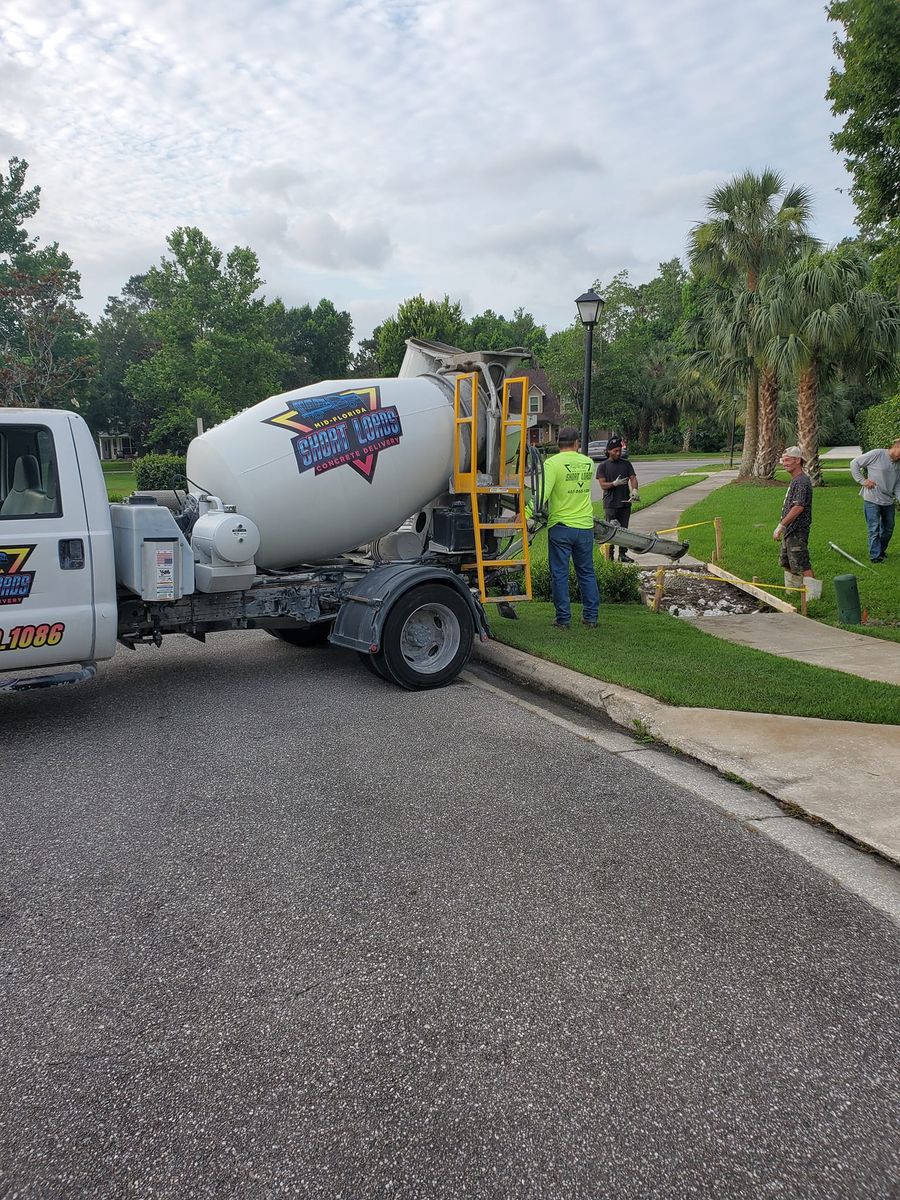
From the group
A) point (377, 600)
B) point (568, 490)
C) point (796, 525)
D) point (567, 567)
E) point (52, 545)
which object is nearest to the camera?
point (52, 545)

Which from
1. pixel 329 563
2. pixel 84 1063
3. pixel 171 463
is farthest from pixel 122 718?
pixel 171 463

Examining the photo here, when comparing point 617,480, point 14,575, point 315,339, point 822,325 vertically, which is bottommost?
point 14,575

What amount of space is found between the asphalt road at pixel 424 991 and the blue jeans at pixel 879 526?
9106 millimetres

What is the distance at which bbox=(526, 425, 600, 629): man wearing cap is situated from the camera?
8.78 meters

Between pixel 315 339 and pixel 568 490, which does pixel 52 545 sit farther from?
pixel 315 339

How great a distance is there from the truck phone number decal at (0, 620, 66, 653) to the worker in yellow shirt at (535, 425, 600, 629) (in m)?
4.62

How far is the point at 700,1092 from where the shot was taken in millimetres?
2652

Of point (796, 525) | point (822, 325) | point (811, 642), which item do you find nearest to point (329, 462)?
point (811, 642)

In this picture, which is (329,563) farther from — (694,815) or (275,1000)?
(275,1000)

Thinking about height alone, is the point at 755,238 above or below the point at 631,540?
above

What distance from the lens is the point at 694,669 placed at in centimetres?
741

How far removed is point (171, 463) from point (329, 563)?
19061 mm

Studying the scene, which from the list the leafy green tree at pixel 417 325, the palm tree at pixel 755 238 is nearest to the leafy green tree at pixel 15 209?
the leafy green tree at pixel 417 325

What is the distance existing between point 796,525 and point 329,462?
6.19m
